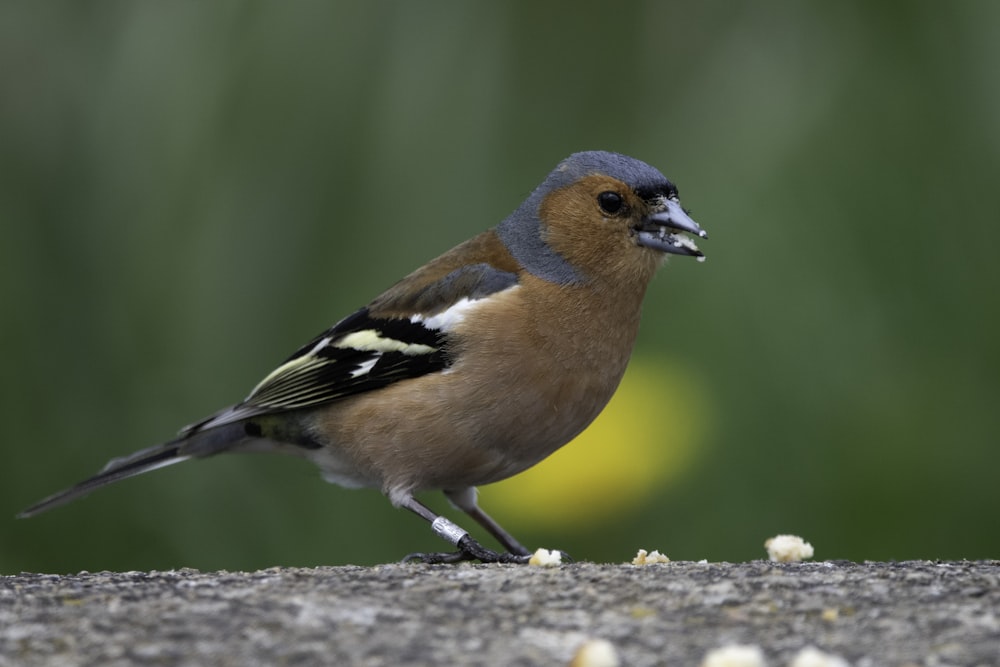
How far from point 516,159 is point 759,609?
324 cm

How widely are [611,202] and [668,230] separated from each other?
200 millimetres

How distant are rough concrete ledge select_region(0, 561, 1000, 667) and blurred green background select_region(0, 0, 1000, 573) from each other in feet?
5.72

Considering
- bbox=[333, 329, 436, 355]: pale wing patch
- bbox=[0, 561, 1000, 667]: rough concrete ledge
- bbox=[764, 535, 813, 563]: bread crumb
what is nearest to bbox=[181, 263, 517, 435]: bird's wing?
bbox=[333, 329, 436, 355]: pale wing patch

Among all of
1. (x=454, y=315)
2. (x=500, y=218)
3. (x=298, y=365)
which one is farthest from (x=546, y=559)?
(x=500, y=218)

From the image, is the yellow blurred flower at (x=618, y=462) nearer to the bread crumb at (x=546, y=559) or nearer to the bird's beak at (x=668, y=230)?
the bird's beak at (x=668, y=230)

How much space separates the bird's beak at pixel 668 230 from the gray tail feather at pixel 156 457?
1520 millimetres

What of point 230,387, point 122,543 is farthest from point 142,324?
point 122,543

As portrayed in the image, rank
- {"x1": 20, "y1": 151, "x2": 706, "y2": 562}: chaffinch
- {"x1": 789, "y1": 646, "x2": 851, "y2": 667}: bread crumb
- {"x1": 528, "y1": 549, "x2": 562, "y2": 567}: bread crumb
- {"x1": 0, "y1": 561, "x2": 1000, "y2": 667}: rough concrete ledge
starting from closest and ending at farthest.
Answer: {"x1": 789, "y1": 646, "x2": 851, "y2": 667}: bread crumb → {"x1": 0, "y1": 561, "x2": 1000, "y2": 667}: rough concrete ledge → {"x1": 528, "y1": 549, "x2": 562, "y2": 567}: bread crumb → {"x1": 20, "y1": 151, "x2": 706, "y2": 562}: chaffinch

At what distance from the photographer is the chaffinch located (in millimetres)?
4152

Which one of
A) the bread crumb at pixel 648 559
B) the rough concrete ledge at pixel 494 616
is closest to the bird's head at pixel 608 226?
the bread crumb at pixel 648 559

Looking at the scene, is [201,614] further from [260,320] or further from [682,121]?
[682,121]

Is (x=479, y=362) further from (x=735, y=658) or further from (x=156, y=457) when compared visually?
(x=735, y=658)

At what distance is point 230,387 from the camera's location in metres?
5.44

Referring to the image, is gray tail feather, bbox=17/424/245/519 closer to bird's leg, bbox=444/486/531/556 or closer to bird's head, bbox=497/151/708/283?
bird's leg, bbox=444/486/531/556
